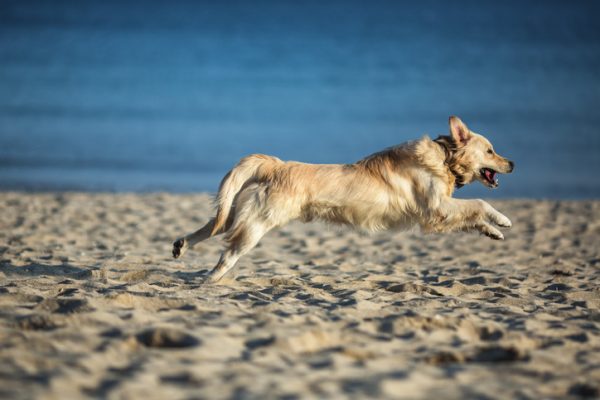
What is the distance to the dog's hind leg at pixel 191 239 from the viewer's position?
6375 mm

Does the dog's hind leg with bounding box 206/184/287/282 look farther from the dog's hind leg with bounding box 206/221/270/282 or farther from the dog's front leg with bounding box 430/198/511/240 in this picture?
the dog's front leg with bounding box 430/198/511/240

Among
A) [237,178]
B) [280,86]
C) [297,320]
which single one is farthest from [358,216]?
[280,86]

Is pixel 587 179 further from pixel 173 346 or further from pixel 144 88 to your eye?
pixel 144 88

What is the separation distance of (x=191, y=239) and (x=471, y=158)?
9.21 ft

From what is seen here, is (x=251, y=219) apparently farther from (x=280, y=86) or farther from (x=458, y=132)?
(x=280, y=86)

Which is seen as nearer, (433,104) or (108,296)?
(108,296)

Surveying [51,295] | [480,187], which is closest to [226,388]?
[51,295]

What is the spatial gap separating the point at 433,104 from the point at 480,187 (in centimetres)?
1345

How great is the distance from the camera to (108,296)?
5.16 m

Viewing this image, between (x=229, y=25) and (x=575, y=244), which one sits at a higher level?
(x=229, y=25)

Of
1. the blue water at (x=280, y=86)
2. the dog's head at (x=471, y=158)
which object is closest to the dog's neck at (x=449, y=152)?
the dog's head at (x=471, y=158)

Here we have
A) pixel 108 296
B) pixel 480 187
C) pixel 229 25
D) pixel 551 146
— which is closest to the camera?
pixel 108 296

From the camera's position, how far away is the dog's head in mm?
6645

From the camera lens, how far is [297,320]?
4.72 m
